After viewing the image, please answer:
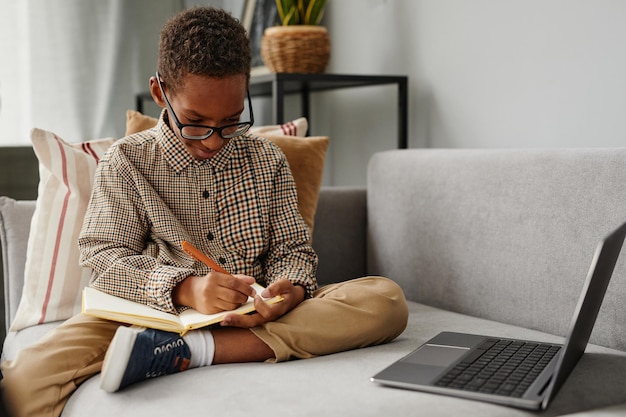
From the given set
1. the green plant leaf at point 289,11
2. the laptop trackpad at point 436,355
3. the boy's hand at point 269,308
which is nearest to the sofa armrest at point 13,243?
the boy's hand at point 269,308

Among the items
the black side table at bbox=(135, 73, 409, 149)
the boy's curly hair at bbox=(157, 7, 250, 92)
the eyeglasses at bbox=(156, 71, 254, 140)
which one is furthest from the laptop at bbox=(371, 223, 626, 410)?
Answer: the black side table at bbox=(135, 73, 409, 149)

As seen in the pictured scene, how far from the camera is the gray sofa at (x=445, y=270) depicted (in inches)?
41.4

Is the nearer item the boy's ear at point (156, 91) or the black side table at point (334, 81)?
the boy's ear at point (156, 91)

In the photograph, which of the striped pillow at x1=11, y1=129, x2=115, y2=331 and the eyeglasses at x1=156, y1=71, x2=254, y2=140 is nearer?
the eyeglasses at x1=156, y1=71, x2=254, y2=140

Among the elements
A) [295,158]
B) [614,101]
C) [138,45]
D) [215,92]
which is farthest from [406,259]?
[138,45]

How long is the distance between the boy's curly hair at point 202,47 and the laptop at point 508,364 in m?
0.61

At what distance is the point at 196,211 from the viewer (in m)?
1.51

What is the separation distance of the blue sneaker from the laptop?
31 cm

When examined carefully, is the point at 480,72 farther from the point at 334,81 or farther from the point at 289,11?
the point at 289,11

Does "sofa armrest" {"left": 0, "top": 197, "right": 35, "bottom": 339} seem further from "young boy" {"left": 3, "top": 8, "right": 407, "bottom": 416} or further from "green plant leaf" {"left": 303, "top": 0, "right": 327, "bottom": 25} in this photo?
"green plant leaf" {"left": 303, "top": 0, "right": 327, "bottom": 25}

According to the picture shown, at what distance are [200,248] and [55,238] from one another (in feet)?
1.04

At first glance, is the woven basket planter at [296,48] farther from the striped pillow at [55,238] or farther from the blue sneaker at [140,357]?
the blue sneaker at [140,357]

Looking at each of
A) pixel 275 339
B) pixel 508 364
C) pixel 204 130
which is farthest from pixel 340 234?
pixel 508 364

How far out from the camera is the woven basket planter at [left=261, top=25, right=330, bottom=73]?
231 centimetres
